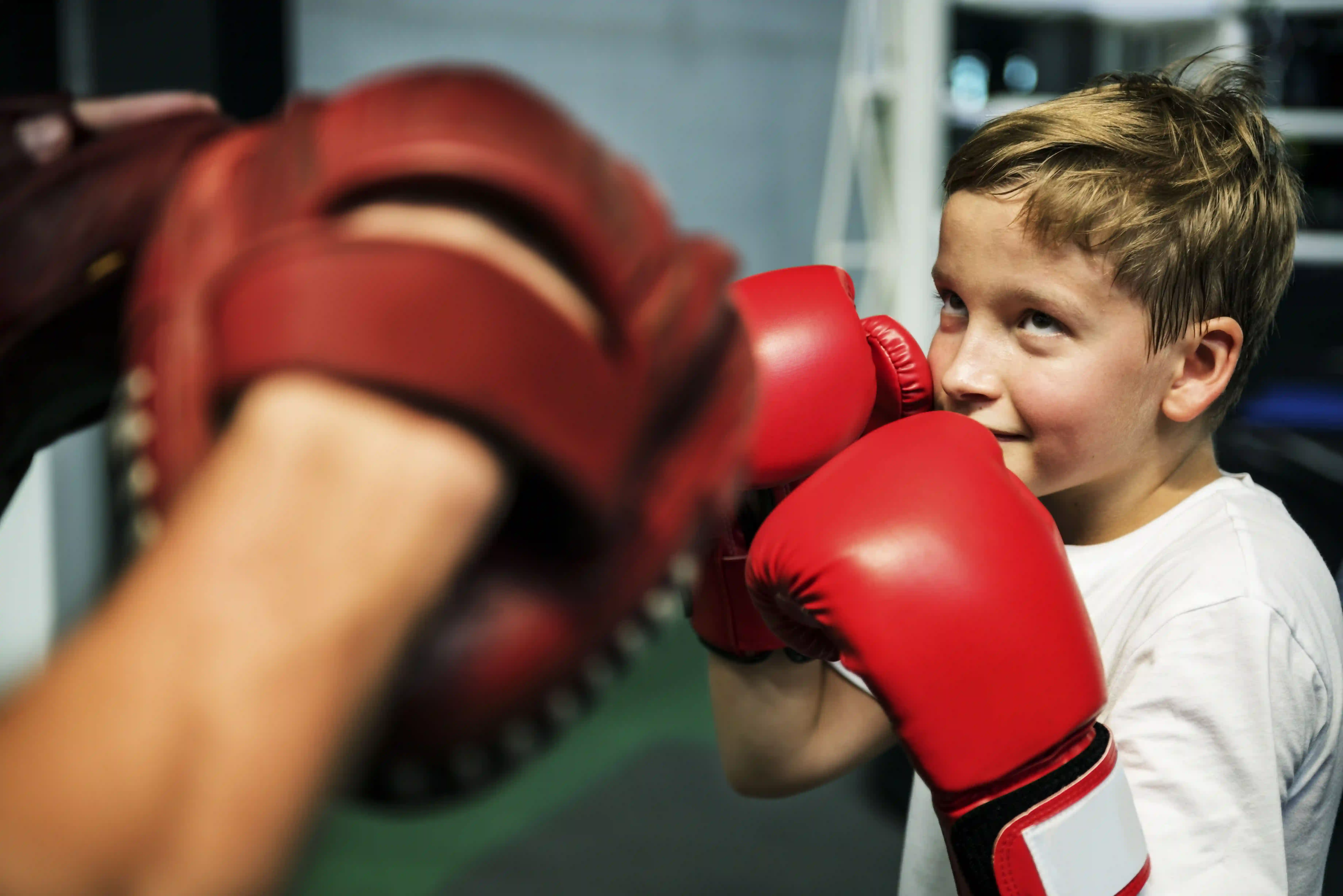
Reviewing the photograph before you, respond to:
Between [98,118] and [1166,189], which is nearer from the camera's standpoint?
[98,118]

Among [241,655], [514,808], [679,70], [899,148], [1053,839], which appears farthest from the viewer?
[679,70]

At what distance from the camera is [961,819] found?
0.54 meters

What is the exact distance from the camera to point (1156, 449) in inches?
33.0

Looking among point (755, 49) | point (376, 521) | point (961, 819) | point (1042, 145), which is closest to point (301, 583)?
point (376, 521)

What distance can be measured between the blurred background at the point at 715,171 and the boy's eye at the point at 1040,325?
52 cm

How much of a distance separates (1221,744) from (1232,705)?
0.09 ft

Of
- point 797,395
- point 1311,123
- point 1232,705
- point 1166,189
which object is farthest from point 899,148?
point 1232,705

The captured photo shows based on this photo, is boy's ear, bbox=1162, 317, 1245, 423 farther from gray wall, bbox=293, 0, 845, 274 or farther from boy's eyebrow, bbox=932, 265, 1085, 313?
gray wall, bbox=293, 0, 845, 274

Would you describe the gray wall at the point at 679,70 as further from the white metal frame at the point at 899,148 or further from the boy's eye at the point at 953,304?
the boy's eye at the point at 953,304

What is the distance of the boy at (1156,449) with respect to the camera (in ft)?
2.11

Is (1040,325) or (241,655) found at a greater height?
(241,655)

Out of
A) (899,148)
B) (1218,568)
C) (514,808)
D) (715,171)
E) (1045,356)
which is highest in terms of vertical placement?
(1045,356)

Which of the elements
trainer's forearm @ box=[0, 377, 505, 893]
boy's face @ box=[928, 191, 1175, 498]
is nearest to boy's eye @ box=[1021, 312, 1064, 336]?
boy's face @ box=[928, 191, 1175, 498]

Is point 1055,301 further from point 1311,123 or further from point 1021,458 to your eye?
point 1311,123
